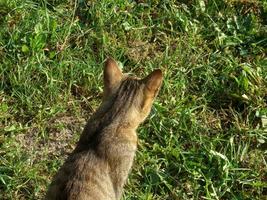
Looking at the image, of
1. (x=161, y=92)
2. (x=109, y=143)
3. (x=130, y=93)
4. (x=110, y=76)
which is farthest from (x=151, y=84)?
(x=161, y=92)

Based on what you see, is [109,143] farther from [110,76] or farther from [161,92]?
[161,92]

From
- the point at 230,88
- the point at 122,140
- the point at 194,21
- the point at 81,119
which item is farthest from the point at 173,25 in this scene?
the point at 122,140

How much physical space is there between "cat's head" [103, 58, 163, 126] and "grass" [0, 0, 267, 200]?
71cm

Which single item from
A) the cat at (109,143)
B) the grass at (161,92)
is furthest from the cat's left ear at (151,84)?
the grass at (161,92)

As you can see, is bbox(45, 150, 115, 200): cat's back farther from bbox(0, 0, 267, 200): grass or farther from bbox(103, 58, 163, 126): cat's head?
bbox(0, 0, 267, 200): grass

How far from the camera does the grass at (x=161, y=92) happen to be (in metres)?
4.49

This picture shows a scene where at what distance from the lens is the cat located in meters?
3.63

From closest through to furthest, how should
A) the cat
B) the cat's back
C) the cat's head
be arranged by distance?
the cat's back, the cat, the cat's head

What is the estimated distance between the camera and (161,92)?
16.1 ft

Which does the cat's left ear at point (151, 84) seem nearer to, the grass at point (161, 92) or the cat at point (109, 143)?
the cat at point (109, 143)

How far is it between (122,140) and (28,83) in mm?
1183

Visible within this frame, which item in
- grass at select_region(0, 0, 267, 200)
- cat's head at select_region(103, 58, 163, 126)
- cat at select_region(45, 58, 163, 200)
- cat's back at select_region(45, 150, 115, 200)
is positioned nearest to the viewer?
cat's back at select_region(45, 150, 115, 200)

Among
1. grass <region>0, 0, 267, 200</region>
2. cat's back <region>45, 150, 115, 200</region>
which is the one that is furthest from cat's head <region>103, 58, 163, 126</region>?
grass <region>0, 0, 267, 200</region>

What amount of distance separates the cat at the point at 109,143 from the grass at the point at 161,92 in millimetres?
617
